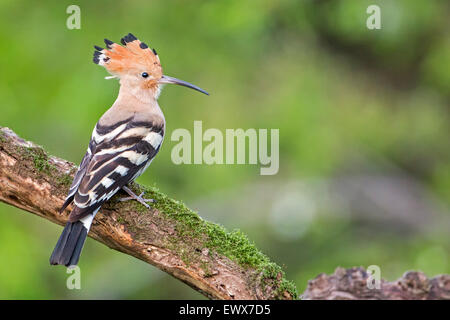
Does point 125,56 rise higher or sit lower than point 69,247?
higher

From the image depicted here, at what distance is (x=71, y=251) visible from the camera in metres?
4.08

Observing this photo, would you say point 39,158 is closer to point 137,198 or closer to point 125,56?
point 137,198

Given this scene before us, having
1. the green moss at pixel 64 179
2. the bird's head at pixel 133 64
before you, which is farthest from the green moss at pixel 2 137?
the bird's head at pixel 133 64

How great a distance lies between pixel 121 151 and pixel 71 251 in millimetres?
826

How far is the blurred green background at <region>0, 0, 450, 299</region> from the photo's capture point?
8344 mm

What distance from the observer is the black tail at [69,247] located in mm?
4074

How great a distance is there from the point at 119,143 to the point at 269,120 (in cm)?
460

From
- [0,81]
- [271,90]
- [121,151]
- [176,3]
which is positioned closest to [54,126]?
[0,81]

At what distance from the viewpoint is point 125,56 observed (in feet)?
17.4

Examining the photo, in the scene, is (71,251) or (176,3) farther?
(176,3)

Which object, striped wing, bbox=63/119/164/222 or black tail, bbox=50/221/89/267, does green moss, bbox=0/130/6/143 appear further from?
black tail, bbox=50/221/89/267

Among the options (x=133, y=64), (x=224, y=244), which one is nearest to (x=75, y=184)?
(x=224, y=244)

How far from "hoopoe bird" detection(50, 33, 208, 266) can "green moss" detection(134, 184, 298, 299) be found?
0.82 feet
